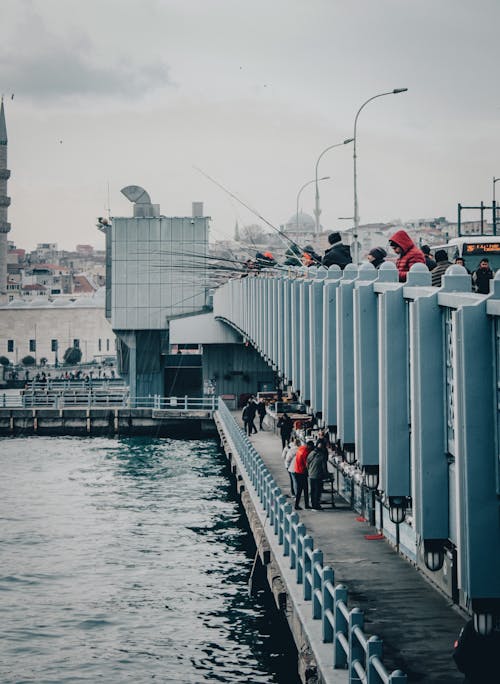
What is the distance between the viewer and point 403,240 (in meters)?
12.2

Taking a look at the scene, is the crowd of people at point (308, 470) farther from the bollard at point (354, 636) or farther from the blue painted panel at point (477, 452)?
the blue painted panel at point (477, 452)

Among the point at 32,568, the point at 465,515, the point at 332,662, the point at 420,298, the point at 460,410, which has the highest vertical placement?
the point at 420,298

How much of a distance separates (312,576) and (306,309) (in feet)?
24.7

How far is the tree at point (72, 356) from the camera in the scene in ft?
429

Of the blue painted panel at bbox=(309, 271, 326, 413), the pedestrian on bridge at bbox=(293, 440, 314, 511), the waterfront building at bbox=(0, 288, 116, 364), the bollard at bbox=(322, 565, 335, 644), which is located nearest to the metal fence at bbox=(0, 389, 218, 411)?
the pedestrian on bridge at bbox=(293, 440, 314, 511)

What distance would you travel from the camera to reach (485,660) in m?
8.04

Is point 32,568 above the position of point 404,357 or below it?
below

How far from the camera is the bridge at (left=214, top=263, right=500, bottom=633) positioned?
8938mm

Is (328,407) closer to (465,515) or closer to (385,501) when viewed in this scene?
(385,501)

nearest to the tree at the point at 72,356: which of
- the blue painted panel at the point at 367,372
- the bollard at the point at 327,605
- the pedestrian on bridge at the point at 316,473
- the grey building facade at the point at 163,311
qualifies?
the grey building facade at the point at 163,311

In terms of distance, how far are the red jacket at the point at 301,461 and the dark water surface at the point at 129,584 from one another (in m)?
2.58

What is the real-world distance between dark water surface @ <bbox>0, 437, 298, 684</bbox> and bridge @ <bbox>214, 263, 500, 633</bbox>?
3.18m

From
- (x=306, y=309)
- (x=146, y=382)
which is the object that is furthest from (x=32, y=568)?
(x=146, y=382)

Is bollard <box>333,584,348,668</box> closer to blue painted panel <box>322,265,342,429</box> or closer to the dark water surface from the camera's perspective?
the dark water surface
